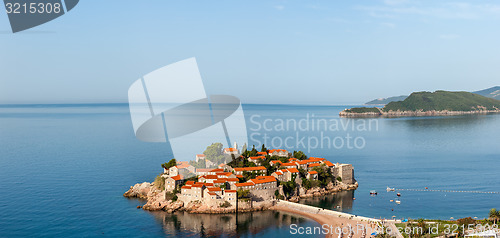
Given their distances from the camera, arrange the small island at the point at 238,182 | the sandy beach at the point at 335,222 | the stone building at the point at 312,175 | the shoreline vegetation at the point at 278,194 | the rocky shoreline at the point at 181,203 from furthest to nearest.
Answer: the stone building at the point at 312,175
the small island at the point at 238,182
the rocky shoreline at the point at 181,203
the sandy beach at the point at 335,222
the shoreline vegetation at the point at 278,194

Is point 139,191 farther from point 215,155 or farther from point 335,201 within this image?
point 335,201

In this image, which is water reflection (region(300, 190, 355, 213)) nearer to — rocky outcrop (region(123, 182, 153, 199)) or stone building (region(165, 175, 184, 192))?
stone building (region(165, 175, 184, 192))

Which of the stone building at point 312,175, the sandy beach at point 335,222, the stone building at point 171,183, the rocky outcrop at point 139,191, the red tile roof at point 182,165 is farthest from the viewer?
the stone building at point 312,175

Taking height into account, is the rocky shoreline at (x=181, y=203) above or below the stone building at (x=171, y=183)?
below

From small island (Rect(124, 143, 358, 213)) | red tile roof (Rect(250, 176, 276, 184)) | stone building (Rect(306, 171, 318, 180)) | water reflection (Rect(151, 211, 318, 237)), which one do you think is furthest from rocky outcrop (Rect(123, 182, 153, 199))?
stone building (Rect(306, 171, 318, 180))

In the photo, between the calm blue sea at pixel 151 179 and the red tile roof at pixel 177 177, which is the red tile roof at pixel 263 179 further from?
the red tile roof at pixel 177 177

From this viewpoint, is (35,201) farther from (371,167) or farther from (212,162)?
(371,167)

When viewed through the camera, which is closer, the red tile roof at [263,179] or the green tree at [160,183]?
the red tile roof at [263,179]

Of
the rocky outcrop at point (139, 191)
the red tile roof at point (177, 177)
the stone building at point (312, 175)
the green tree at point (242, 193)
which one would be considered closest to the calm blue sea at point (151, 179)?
the rocky outcrop at point (139, 191)
